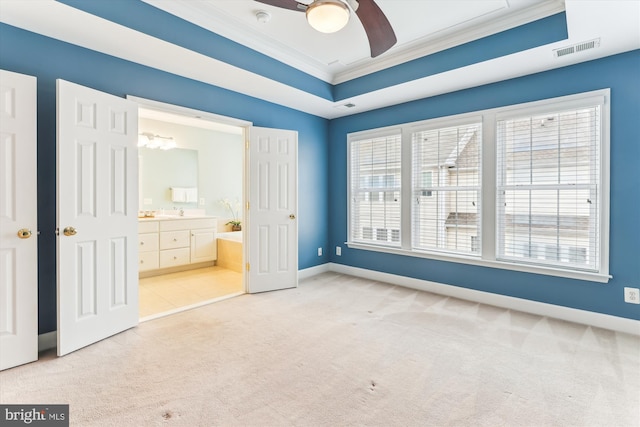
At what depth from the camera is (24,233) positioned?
224 centimetres

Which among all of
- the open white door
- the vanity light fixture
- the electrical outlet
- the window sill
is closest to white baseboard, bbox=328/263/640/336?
the electrical outlet

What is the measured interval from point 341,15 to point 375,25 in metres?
0.35

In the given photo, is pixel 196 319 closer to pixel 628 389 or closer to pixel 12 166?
pixel 12 166

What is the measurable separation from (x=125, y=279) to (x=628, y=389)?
3.89 m

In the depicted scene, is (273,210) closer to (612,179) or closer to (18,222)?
(18,222)

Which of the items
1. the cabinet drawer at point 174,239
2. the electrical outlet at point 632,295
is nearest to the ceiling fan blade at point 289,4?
the electrical outlet at point 632,295

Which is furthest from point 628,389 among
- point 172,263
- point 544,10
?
point 172,263

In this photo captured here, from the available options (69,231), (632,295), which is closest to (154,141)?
(69,231)

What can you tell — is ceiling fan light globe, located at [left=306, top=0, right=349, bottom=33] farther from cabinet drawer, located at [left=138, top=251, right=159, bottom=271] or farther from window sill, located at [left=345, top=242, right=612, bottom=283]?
cabinet drawer, located at [left=138, top=251, right=159, bottom=271]

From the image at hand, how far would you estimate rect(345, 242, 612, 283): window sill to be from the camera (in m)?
2.93

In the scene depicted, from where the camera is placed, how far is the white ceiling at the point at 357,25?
2.58 m

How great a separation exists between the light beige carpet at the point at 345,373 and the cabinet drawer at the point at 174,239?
2.11m

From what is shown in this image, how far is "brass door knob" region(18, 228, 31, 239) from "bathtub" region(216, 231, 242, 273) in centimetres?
301

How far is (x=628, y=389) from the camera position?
1.94 meters
